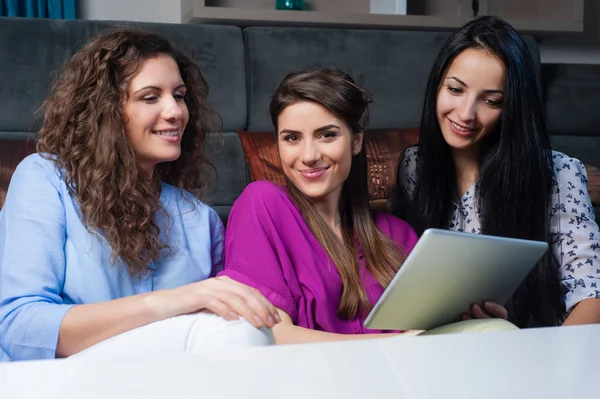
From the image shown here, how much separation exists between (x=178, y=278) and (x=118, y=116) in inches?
12.5

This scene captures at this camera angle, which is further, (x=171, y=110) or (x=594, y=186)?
(x=594, y=186)

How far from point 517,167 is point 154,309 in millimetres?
862

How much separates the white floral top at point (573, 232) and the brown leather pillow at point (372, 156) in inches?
24.5

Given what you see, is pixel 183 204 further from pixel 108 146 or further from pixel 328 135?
pixel 328 135

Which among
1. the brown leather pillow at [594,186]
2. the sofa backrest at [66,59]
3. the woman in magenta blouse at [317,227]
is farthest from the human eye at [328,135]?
the brown leather pillow at [594,186]

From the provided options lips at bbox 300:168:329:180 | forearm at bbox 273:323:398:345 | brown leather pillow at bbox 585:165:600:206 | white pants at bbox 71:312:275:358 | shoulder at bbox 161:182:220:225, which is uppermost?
lips at bbox 300:168:329:180

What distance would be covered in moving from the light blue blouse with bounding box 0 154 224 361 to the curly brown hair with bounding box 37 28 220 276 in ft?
0.07

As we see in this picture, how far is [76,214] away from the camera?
1.28 metres

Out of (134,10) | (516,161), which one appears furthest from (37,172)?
(134,10)

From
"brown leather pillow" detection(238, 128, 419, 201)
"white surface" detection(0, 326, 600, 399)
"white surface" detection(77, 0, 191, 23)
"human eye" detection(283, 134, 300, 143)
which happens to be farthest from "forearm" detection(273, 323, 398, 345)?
"white surface" detection(77, 0, 191, 23)

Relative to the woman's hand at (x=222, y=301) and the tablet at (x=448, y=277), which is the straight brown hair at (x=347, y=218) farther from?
the woman's hand at (x=222, y=301)

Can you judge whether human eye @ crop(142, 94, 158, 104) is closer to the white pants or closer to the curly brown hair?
the curly brown hair

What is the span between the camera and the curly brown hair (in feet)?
4.27

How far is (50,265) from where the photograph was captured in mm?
1207
